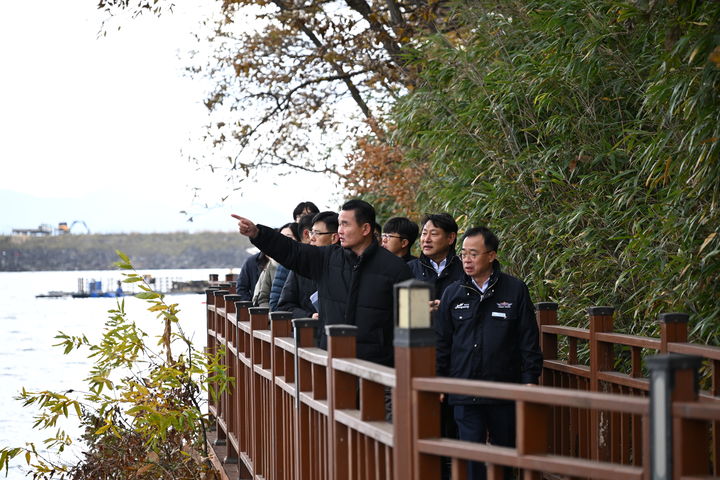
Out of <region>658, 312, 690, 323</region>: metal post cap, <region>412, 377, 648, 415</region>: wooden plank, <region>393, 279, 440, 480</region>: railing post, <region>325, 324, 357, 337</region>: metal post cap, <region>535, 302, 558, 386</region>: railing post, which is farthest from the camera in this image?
<region>535, 302, 558, 386</region>: railing post

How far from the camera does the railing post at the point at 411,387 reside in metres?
3.09

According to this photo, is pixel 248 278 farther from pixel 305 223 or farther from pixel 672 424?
pixel 672 424

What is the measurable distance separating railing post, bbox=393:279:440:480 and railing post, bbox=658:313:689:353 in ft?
6.95

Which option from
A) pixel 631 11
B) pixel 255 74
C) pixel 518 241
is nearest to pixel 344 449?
pixel 631 11

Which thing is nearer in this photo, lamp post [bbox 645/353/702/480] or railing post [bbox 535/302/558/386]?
lamp post [bbox 645/353/702/480]

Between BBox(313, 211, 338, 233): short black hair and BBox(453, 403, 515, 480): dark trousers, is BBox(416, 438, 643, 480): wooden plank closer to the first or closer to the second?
BBox(453, 403, 515, 480): dark trousers

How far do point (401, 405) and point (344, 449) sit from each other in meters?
0.83

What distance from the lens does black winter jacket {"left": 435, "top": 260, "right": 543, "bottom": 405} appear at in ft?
16.9

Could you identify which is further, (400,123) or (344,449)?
(400,123)

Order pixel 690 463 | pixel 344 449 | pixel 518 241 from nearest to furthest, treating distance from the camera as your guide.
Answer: pixel 690 463
pixel 344 449
pixel 518 241

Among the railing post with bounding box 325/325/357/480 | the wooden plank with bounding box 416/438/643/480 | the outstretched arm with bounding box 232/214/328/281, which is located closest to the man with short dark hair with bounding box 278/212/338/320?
the outstretched arm with bounding box 232/214/328/281

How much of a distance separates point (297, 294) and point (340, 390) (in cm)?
277

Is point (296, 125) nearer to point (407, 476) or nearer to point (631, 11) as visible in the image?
point (631, 11)

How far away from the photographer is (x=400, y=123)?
10.9 m
